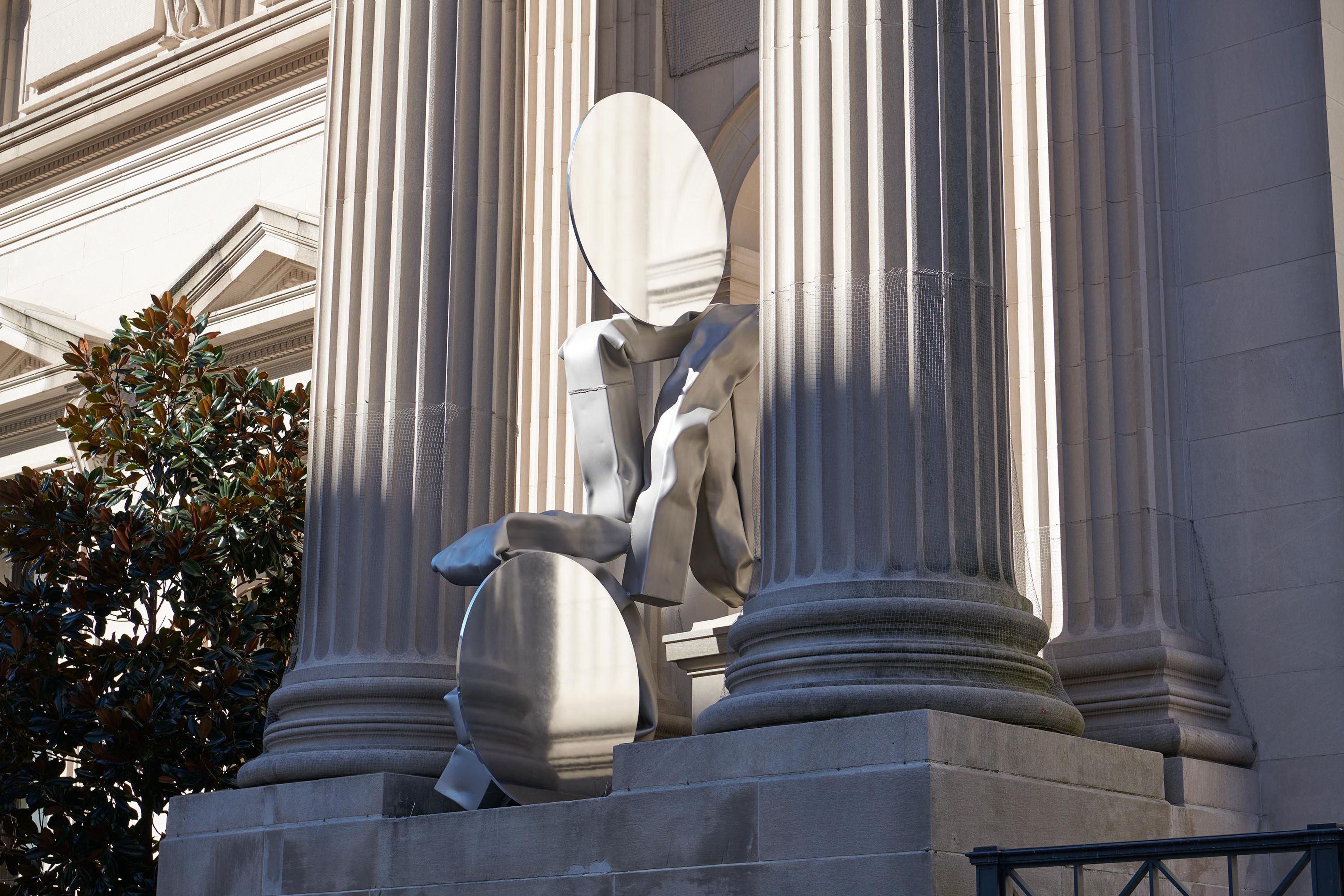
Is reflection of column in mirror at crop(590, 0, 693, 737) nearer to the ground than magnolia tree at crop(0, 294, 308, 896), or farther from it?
farther from it

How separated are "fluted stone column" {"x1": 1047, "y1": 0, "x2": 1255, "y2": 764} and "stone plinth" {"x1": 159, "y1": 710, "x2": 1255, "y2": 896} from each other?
53 cm

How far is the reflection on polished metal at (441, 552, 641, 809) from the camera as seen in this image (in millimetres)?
8617

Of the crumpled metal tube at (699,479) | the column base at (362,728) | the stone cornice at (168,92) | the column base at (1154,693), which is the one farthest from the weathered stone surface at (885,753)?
the stone cornice at (168,92)

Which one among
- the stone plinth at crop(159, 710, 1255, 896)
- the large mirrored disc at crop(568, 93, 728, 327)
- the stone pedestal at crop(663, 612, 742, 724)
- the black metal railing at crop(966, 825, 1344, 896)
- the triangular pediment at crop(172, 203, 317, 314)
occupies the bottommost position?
the black metal railing at crop(966, 825, 1344, 896)

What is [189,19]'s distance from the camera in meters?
19.0

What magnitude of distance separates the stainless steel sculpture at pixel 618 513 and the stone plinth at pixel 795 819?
20.0 inches

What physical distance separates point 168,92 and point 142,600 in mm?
7262

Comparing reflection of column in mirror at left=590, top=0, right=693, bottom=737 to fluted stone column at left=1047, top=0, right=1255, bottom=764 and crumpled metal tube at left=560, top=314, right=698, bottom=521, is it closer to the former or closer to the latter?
crumpled metal tube at left=560, top=314, right=698, bottom=521

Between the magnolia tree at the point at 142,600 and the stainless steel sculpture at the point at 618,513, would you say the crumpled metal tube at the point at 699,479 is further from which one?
the magnolia tree at the point at 142,600

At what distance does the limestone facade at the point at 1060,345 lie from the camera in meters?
8.98

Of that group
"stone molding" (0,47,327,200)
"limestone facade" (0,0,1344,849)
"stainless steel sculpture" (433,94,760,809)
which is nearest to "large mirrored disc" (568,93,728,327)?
"stainless steel sculpture" (433,94,760,809)

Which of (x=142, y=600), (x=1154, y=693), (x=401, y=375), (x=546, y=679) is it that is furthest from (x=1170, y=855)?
(x=142, y=600)

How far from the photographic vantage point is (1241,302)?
9648mm

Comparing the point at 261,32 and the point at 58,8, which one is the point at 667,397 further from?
the point at 58,8
